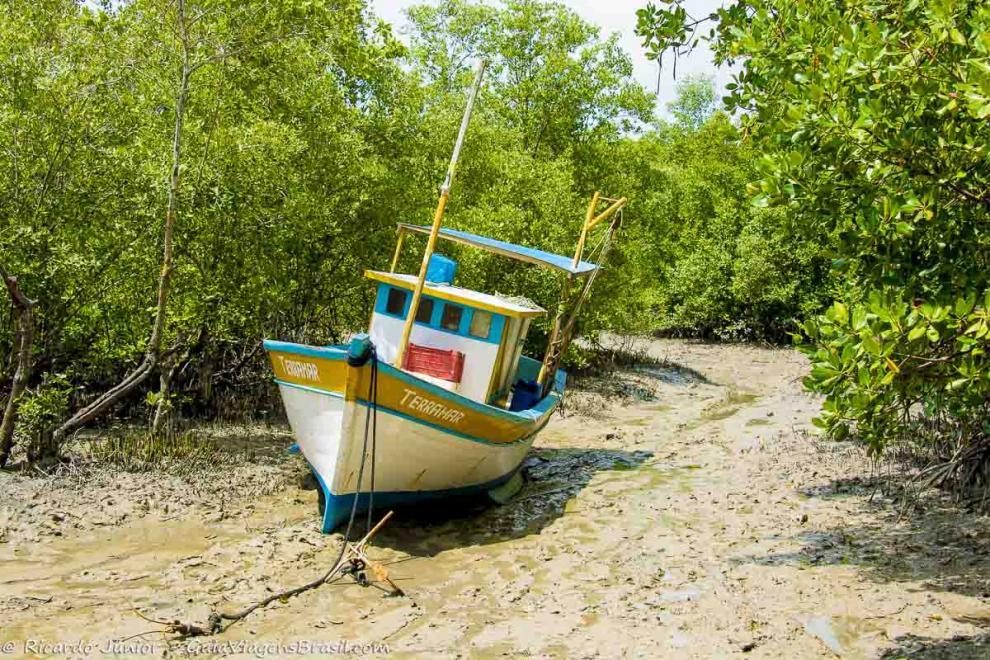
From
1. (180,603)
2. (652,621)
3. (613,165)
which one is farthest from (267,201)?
(613,165)

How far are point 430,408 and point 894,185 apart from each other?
5.17 m

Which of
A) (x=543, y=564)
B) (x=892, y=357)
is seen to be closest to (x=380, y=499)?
(x=543, y=564)

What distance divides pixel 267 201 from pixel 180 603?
20.5 feet

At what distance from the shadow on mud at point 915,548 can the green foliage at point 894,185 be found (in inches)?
76.0

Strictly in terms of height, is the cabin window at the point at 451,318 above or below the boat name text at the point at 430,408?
above

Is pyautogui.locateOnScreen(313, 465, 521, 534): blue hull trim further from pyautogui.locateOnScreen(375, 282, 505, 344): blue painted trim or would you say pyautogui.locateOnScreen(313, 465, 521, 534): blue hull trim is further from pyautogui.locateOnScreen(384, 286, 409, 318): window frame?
pyautogui.locateOnScreen(384, 286, 409, 318): window frame

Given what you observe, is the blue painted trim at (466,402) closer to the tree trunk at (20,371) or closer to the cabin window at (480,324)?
the cabin window at (480,324)

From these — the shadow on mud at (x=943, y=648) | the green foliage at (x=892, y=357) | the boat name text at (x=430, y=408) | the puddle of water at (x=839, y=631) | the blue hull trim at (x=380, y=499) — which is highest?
the green foliage at (x=892, y=357)

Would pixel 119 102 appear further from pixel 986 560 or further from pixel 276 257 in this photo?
pixel 986 560

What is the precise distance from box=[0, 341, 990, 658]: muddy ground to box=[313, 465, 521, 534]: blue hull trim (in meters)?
0.24

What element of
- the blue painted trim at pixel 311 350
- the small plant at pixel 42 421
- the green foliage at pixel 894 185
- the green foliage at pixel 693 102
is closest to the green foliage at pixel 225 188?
the small plant at pixel 42 421

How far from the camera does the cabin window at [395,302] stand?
1101 centimetres

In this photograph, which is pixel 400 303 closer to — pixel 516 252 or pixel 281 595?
pixel 516 252

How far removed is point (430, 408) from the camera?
9.14 m
